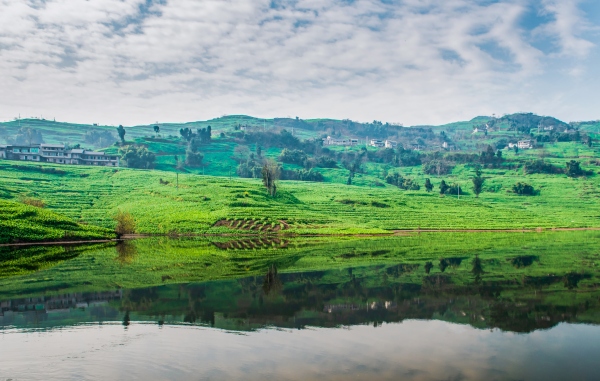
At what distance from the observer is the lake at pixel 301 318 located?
1820 cm

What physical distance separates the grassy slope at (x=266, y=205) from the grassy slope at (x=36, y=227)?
9650 millimetres

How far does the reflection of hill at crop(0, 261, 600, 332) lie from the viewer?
24.7 meters

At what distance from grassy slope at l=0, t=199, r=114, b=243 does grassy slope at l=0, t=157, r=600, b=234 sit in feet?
31.7

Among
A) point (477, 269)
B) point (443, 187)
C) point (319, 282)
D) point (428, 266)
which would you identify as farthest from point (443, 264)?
point (443, 187)

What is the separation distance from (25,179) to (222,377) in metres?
118

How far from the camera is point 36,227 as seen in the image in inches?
2485

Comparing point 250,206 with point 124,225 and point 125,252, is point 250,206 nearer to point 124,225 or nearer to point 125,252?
point 124,225

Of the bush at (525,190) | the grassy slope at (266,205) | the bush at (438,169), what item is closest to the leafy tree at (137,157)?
the grassy slope at (266,205)

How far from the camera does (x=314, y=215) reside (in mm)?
89688

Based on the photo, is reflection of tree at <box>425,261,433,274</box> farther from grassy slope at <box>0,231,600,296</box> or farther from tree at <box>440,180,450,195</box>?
tree at <box>440,180,450,195</box>

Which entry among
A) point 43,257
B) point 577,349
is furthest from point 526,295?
point 43,257

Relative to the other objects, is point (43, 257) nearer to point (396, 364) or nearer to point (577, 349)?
point (396, 364)

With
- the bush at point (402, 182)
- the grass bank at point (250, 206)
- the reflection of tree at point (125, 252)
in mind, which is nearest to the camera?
the reflection of tree at point (125, 252)

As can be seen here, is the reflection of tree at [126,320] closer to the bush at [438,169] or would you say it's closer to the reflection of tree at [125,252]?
the reflection of tree at [125,252]
